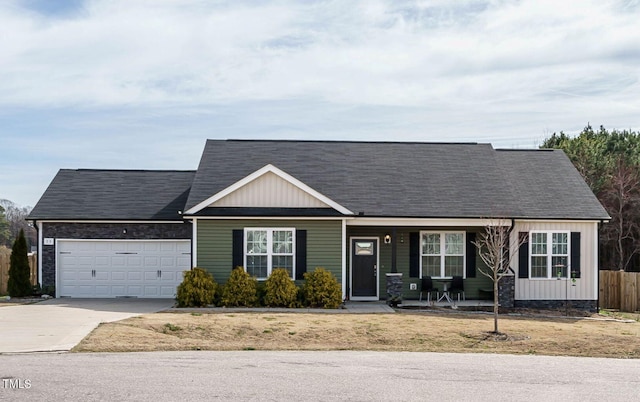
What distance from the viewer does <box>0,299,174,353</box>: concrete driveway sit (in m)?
15.1

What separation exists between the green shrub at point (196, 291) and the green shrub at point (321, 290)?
2.79 meters

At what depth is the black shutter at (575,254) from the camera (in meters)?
24.9

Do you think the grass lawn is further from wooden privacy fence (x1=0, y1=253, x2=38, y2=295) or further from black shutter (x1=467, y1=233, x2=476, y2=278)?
wooden privacy fence (x1=0, y1=253, x2=38, y2=295)

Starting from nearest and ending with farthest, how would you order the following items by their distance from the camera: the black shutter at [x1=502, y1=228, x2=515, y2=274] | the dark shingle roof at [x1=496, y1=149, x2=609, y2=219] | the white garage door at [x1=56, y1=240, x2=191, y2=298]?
the black shutter at [x1=502, y1=228, x2=515, y2=274], the dark shingle roof at [x1=496, y1=149, x2=609, y2=219], the white garage door at [x1=56, y1=240, x2=191, y2=298]

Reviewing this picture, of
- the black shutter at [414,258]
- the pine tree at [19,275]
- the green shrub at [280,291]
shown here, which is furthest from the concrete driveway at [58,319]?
the black shutter at [414,258]

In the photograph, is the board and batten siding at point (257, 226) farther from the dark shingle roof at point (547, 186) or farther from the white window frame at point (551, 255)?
the white window frame at point (551, 255)

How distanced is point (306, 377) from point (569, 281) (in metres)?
15.8

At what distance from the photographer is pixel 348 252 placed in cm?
2530

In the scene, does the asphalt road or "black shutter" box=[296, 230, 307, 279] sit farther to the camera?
"black shutter" box=[296, 230, 307, 279]

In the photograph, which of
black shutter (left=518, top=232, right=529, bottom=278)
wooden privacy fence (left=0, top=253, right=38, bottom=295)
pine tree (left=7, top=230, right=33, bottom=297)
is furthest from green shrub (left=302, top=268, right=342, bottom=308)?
wooden privacy fence (left=0, top=253, right=38, bottom=295)

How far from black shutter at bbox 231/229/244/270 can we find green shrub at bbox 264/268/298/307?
3.96 ft

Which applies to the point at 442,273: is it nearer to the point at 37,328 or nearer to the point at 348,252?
the point at 348,252

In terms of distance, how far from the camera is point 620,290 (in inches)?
1072

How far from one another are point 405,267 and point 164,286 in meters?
8.34
